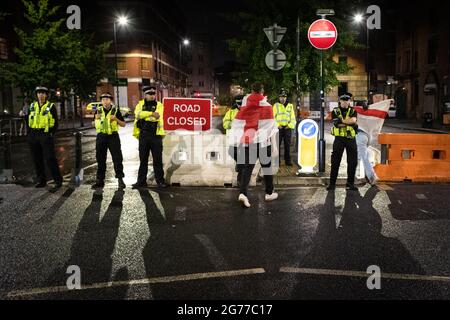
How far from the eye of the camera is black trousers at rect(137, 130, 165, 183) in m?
9.47

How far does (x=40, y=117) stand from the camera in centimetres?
938

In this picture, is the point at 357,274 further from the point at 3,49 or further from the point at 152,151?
the point at 3,49

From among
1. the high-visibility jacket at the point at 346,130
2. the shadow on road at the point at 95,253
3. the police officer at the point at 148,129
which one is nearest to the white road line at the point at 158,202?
the shadow on road at the point at 95,253

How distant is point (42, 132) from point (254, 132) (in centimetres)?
445

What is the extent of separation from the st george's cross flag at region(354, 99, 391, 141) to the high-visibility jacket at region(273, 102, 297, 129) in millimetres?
2615

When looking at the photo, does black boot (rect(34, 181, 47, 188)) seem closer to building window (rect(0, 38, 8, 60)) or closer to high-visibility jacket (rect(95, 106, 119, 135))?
high-visibility jacket (rect(95, 106, 119, 135))

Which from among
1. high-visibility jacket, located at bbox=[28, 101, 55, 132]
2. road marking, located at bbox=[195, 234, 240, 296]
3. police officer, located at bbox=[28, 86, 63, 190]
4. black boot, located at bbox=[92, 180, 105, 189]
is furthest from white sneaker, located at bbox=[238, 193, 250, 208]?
high-visibility jacket, located at bbox=[28, 101, 55, 132]

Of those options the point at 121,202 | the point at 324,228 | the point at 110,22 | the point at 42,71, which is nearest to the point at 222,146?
the point at 121,202

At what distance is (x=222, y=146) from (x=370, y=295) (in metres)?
6.27

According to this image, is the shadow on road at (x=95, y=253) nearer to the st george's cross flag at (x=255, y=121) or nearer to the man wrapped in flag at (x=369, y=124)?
the st george's cross flag at (x=255, y=121)

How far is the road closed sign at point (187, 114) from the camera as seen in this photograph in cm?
1004

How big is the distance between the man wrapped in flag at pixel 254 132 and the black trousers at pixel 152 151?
2240 mm
